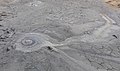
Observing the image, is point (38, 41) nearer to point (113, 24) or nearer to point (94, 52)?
point (94, 52)

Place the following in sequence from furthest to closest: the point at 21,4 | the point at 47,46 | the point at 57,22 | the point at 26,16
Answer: the point at 21,4 → the point at 26,16 → the point at 57,22 → the point at 47,46

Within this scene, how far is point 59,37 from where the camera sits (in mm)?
3859

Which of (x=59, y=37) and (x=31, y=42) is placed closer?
(x=31, y=42)

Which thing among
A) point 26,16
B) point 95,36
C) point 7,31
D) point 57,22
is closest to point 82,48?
point 95,36

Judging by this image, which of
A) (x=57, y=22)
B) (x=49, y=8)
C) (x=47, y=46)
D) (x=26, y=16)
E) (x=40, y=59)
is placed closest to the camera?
(x=40, y=59)

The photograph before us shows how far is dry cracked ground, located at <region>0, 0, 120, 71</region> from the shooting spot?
10.5 feet

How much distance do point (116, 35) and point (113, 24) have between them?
0.59 metres

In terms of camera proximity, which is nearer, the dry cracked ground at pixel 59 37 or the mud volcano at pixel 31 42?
→ the dry cracked ground at pixel 59 37

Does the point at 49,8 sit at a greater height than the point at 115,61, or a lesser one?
greater

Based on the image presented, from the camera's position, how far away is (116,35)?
13.5ft

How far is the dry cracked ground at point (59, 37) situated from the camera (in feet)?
10.5

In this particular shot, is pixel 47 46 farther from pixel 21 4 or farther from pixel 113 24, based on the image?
pixel 21 4

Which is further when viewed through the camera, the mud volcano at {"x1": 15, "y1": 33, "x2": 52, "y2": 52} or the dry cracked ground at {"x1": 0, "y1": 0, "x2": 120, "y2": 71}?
the mud volcano at {"x1": 15, "y1": 33, "x2": 52, "y2": 52}

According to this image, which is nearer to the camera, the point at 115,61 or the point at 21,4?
the point at 115,61
